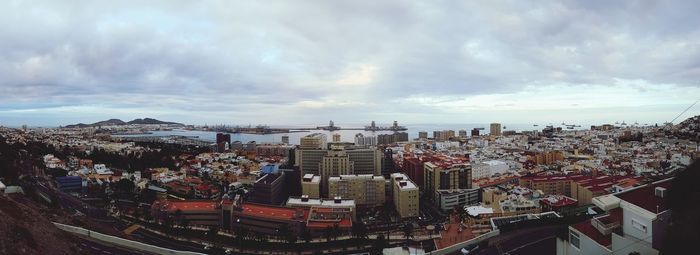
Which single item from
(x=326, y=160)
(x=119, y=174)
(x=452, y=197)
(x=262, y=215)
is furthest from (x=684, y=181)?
(x=119, y=174)

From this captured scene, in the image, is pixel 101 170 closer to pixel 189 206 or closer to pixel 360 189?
pixel 189 206

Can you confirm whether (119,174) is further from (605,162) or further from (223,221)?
(605,162)

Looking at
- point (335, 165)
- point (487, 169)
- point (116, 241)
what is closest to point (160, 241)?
point (116, 241)

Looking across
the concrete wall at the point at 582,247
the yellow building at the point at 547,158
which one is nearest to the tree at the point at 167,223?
the concrete wall at the point at 582,247

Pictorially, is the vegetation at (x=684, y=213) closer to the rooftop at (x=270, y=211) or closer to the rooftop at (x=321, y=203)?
the rooftop at (x=270, y=211)

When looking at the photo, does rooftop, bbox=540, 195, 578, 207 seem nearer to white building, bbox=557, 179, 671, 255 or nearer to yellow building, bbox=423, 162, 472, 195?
yellow building, bbox=423, 162, 472, 195

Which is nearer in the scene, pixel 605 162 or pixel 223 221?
pixel 223 221

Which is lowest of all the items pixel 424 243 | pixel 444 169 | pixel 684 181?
pixel 424 243
